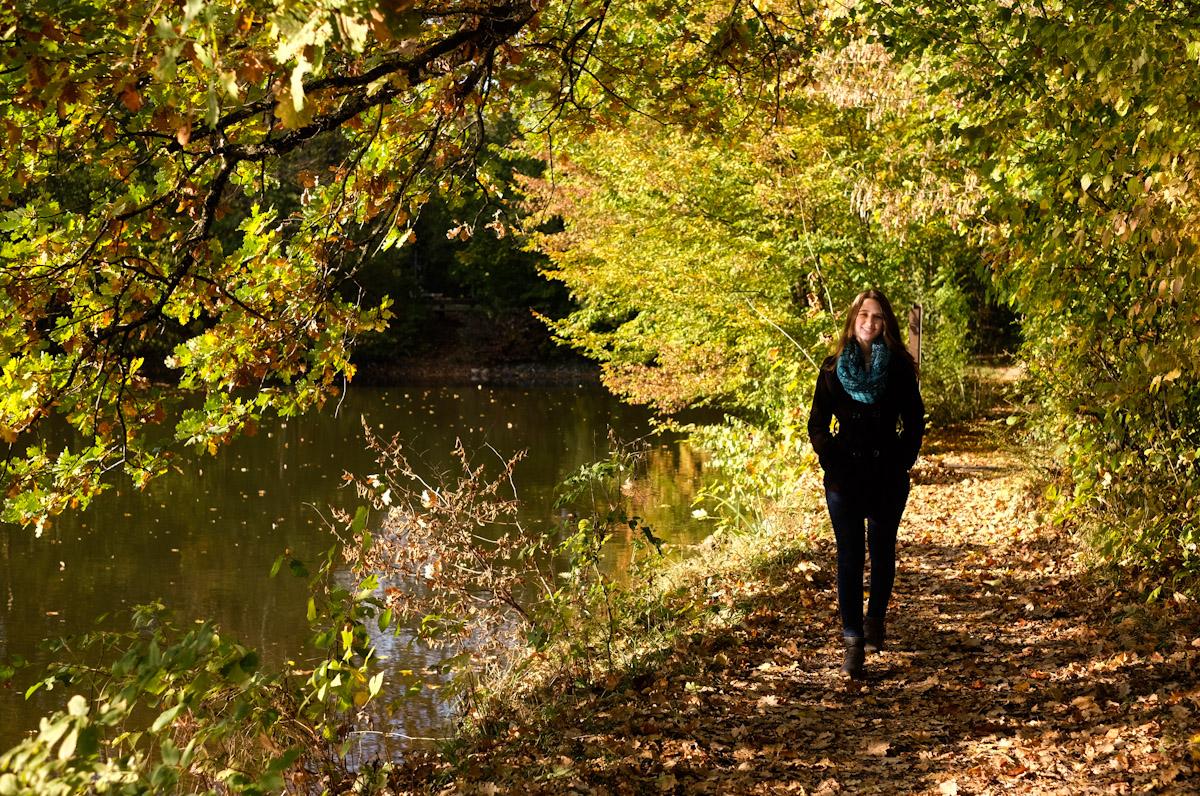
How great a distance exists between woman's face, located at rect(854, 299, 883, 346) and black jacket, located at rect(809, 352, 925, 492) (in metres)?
0.18

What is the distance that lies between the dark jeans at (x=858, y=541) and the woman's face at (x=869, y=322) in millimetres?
752

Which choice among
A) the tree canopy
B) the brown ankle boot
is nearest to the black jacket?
the brown ankle boot

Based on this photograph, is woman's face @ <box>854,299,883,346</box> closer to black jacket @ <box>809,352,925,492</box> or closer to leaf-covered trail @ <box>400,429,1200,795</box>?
black jacket @ <box>809,352,925,492</box>

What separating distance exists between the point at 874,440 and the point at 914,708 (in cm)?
125

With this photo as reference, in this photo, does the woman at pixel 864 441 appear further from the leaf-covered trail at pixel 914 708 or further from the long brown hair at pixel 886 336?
the leaf-covered trail at pixel 914 708

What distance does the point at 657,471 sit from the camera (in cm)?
1695

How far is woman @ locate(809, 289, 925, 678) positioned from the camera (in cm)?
499

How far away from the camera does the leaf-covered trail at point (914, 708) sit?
399cm

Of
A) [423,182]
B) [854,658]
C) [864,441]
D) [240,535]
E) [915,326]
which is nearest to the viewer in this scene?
[864,441]

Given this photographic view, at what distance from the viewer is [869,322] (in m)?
5.08

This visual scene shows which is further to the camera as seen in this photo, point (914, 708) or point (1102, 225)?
point (1102, 225)

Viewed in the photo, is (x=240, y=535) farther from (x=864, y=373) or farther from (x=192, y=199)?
(x=864, y=373)

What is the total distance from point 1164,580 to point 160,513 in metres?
12.6

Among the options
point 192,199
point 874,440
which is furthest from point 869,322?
point 192,199
